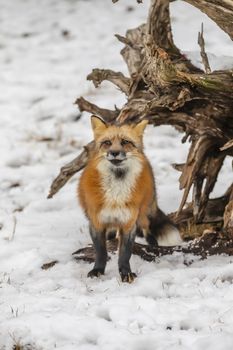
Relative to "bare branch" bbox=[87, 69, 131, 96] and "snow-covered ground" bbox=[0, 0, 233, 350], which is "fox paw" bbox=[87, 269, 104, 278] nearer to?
"snow-covered ground" bbox=[0, 0, 233, 350]

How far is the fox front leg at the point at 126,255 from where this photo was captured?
6.93 m

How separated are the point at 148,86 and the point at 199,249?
7.05 feet

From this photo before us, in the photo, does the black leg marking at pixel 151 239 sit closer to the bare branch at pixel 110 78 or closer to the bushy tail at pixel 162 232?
the bushy tail at pixel 162 232

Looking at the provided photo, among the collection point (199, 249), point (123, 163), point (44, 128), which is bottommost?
point (44, 128)

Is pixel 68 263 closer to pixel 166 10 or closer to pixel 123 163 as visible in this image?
pixel 123 163

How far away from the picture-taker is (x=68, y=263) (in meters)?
7.61

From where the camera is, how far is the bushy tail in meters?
8.20

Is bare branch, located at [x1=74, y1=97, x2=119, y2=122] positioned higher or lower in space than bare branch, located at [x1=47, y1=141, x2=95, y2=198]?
higher

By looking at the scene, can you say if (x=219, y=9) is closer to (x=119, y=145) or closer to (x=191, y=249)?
(x=119, y=145)

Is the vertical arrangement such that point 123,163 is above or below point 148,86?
below

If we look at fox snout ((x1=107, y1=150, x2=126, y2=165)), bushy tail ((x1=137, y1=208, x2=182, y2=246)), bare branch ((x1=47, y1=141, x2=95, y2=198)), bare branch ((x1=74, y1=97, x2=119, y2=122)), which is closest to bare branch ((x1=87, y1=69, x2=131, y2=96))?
bare branch ((x1=74, y1=97, x2=119, y2=122))

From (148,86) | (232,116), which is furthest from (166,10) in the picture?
(232,116)

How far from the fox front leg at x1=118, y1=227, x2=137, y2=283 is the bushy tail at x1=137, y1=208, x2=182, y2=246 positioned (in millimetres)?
1087

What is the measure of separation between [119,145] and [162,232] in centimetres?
173
